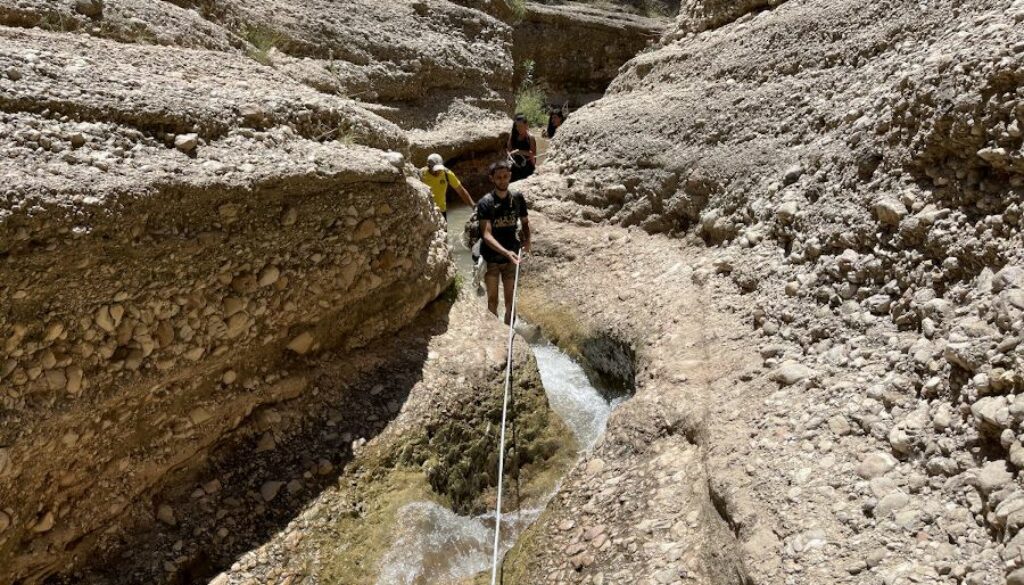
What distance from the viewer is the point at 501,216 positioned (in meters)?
5.65

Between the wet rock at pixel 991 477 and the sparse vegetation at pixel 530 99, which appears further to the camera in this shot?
the sparse vegetation at pixel 530 99

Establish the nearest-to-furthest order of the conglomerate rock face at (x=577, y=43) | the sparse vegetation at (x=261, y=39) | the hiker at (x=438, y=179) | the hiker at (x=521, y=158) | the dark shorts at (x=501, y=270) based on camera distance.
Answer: the dark shorts at (x=501, y=270), the hiker at (x=438, y=179), the sparse vegetation at (x=261, y=39), the hiker at (x=521, y=158), the conglomerate rock face at (x=577, y=43)

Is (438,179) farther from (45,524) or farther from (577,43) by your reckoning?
(577,43)

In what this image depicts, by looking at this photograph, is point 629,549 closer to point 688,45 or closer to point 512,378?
point 512,378

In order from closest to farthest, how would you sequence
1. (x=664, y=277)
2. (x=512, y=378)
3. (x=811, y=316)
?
(x=811, y=316)
(x=512, y=378)
(x=664, y=277)

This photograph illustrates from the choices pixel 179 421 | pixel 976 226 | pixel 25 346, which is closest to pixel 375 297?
pixel 179 421

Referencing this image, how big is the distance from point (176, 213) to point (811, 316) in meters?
3.46

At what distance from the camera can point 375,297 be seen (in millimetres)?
4664

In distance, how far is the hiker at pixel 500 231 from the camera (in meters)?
5.47

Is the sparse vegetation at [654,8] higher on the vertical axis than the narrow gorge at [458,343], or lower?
higher

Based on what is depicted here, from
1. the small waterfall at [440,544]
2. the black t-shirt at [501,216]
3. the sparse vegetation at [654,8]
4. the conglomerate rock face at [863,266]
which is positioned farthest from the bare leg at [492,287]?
the sparse vegetation at [654,8]

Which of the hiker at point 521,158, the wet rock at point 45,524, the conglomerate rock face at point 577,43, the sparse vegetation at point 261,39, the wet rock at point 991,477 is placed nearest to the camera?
the wet rock at point 991,477

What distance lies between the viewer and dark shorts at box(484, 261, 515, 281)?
227 inches

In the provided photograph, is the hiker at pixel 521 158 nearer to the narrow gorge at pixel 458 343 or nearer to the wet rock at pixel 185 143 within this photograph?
the narrow gorge at pixel 458 343
